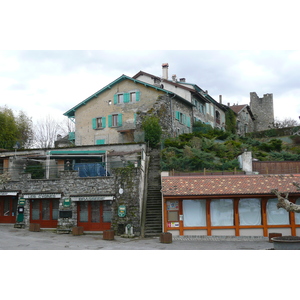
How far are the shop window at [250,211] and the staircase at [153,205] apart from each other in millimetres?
4545

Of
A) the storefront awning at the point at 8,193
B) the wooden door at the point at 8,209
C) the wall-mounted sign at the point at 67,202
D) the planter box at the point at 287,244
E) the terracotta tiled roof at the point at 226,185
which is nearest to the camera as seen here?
the planter box at the point at 287,244

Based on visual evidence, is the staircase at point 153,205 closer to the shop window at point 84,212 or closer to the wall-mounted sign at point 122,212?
the wall-mounted sign at point 122,212

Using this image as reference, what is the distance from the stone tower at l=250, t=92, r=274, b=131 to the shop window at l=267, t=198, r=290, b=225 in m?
Result: 43.2

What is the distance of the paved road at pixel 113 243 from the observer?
15984 mm

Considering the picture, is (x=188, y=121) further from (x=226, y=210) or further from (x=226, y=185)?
(x=226, y=210)

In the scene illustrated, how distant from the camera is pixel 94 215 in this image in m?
21.2

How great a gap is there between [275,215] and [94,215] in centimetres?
1028

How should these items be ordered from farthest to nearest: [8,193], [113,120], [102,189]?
[113,120]
[8,193]
[102,189]

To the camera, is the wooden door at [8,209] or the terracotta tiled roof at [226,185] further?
the wooden door at [8,209]

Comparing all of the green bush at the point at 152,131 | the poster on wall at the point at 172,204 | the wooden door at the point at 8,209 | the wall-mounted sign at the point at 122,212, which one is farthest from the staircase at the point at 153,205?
the wooden door at the point at 8,209

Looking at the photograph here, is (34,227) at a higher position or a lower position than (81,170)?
lower

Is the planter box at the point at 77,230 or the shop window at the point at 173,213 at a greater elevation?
the shop window at the point at 173,213

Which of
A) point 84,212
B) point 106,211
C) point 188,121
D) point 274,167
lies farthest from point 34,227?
point 188,121

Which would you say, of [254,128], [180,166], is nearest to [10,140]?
[180,166]
